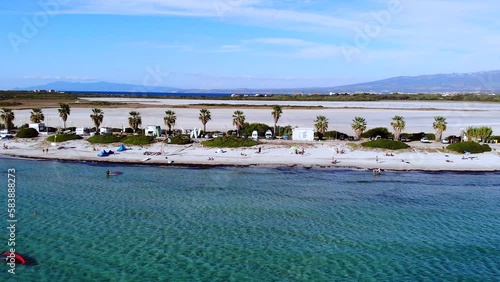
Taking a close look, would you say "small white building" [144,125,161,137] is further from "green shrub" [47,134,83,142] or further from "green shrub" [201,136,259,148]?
"green shrub" [201,136,259,148]

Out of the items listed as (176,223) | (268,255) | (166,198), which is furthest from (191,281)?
(166,198)

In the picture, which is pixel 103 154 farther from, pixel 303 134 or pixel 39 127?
pixel 303 134

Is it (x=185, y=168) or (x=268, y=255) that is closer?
(x=268, y=255)

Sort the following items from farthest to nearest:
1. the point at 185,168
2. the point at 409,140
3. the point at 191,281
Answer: the point at 409,140 < the point at 185,168 < the point at 191,281

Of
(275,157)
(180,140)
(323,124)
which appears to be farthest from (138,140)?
(323,124)

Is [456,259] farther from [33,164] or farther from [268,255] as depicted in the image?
[33,164]

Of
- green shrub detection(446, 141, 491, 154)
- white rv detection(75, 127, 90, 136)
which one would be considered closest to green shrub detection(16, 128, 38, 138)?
white rv detection(75, 127, 90, 136)
